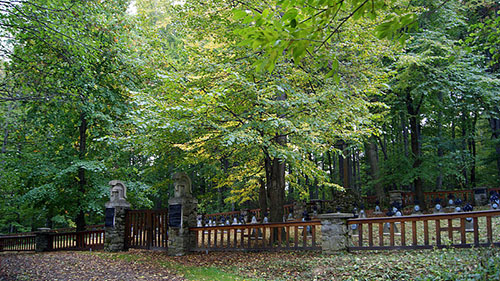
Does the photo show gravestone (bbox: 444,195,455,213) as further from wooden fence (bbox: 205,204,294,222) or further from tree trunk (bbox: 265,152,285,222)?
tree trunk (bbox: 265,152,285,222)

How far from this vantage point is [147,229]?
1068 centimetres

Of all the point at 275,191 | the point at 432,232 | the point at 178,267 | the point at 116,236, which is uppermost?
the point at 275,191

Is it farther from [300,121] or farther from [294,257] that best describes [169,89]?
[294,257]

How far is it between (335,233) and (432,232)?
14.6ft

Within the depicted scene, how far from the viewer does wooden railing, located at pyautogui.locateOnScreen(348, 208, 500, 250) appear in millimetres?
6285

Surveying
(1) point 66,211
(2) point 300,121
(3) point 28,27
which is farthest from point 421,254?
(1) point 66,211

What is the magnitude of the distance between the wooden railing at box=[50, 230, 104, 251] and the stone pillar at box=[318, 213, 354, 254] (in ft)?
26.8

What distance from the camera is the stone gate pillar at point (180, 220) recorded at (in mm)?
9506

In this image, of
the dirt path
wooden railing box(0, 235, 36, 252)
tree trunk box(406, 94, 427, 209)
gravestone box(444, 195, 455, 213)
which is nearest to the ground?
the dirt path

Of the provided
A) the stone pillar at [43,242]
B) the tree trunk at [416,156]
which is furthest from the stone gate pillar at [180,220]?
the tree trunk at [416,156]

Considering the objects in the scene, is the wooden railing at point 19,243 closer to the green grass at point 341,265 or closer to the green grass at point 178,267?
the green grass at point 178,267

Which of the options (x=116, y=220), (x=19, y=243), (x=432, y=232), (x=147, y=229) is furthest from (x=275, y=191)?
(x=19, y=243)

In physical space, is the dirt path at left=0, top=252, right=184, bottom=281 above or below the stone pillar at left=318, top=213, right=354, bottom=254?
below

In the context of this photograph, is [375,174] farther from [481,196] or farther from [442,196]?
[481,196]
